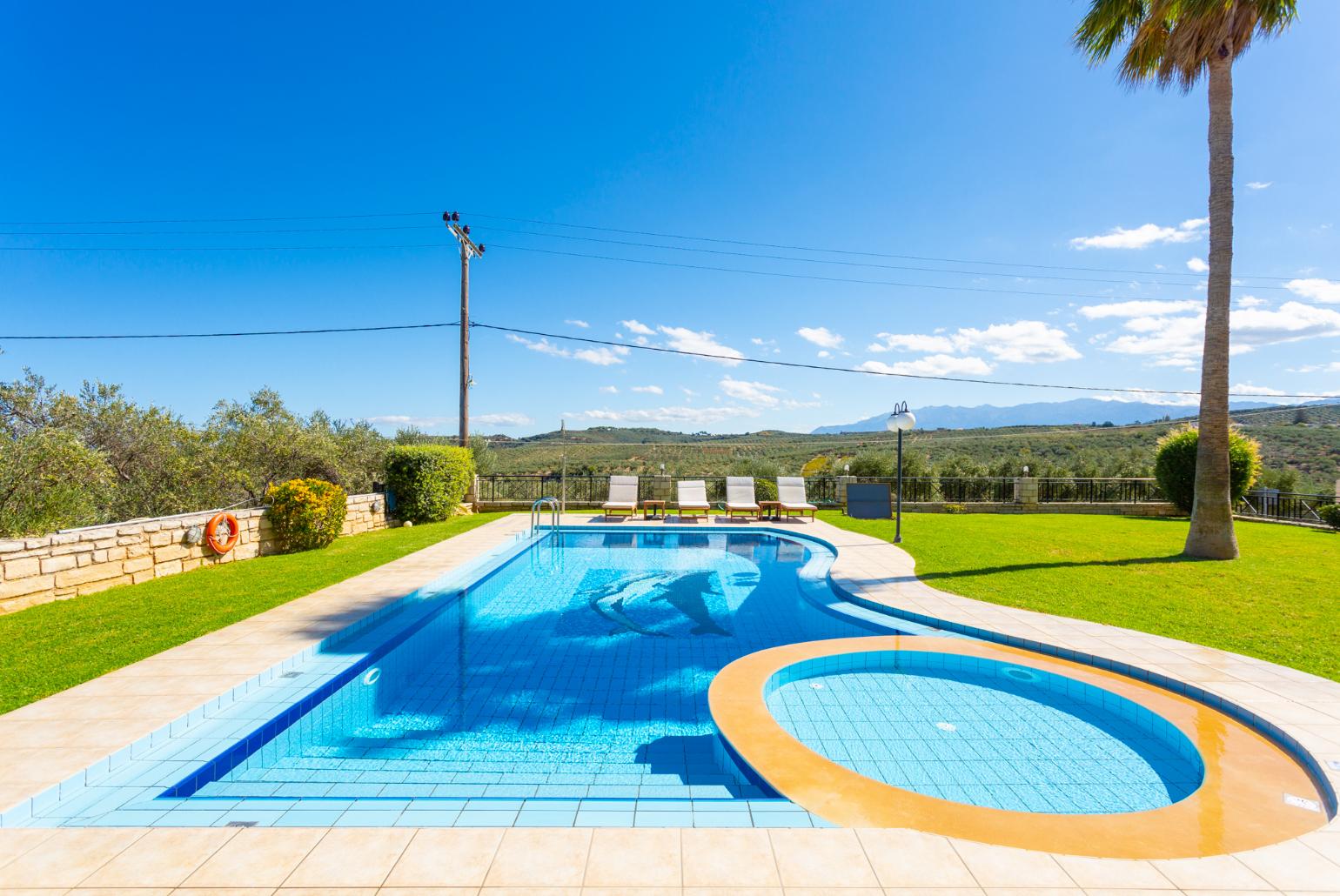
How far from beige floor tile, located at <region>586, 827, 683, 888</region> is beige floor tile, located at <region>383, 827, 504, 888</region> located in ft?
1.35

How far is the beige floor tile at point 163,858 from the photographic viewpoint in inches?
84.4

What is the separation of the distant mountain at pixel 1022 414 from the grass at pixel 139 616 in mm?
120726

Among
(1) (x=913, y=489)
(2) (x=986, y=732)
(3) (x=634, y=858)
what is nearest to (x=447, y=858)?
(3) (x=634, y=858)

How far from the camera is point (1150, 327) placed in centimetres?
2173

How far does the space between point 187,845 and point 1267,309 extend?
2732cm

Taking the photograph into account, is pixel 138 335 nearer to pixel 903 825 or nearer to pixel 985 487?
pixel 903 825

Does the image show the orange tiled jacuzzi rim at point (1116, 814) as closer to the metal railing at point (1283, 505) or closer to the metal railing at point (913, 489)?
the metal railing at point (913, 489)

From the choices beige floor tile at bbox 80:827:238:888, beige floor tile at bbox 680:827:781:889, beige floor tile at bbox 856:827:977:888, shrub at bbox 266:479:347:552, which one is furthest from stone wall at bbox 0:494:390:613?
beige floor tile at bbox 856:827:977:888

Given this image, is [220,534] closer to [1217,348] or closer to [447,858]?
[447,858]

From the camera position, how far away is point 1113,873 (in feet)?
7.48

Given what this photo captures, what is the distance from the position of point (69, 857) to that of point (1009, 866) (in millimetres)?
3679

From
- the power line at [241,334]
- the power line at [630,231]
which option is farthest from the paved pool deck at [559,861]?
the power line at [630,231]

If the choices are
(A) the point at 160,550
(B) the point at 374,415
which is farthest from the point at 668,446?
(A) the point at 160,550

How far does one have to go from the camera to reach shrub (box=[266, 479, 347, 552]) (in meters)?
8.99
